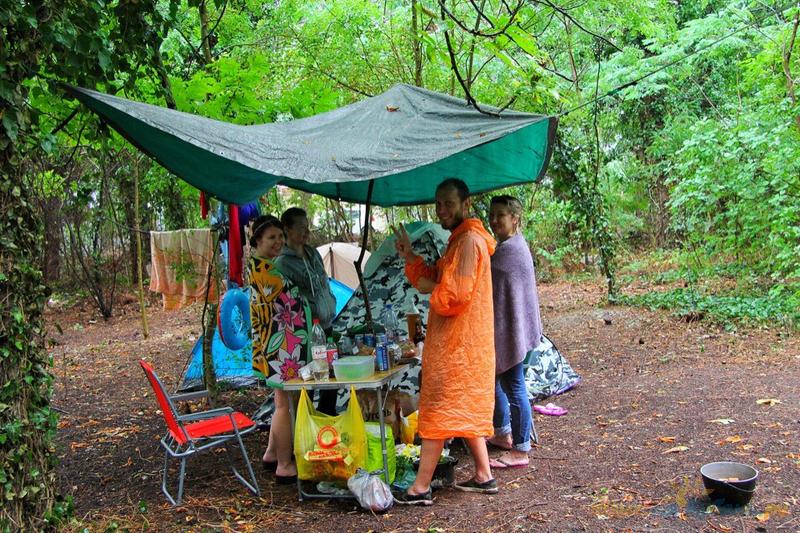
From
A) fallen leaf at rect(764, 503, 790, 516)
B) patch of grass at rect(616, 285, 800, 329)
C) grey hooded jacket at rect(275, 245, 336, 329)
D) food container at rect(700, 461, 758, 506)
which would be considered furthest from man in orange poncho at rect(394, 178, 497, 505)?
patch of grass at rect(616, 285, 800, 329)

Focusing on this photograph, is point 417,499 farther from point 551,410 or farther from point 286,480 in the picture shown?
point 551,410

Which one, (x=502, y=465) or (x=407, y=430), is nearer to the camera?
(x=502, y=465)

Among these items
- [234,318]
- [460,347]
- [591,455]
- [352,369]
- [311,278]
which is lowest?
[591,455]

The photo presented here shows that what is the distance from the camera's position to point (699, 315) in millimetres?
7770

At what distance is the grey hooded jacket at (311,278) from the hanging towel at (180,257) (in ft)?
21.7

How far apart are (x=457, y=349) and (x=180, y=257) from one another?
817 centimetres

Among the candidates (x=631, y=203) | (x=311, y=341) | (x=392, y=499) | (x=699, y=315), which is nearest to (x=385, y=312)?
(x=311, y=341)

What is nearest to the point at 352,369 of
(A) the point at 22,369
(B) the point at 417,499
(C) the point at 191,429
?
(B) the point at 417,499

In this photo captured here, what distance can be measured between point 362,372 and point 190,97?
260cm

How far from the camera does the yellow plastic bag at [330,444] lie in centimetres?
346

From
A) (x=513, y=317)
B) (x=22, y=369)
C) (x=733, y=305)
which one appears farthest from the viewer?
(x=733, y=305)

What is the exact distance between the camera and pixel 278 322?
3883mm

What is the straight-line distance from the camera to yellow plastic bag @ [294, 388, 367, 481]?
136 inches

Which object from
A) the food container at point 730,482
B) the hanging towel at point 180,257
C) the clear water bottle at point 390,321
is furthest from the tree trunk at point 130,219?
the food container at point 730,482
